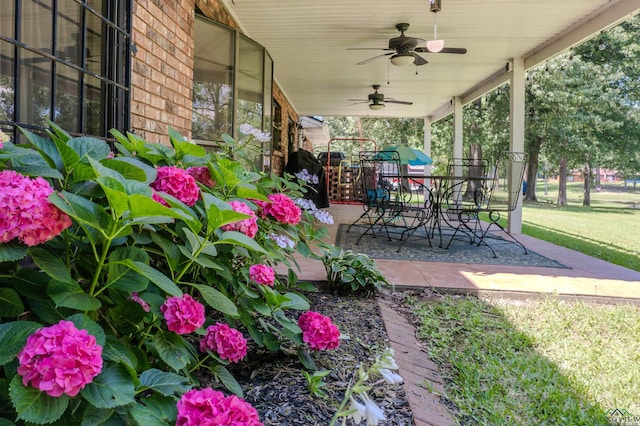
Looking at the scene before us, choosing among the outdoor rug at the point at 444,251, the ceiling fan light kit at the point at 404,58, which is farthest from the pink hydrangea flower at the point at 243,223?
the ceiling fan light kit at the point at 404,58

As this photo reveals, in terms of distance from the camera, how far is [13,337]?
0.65 m

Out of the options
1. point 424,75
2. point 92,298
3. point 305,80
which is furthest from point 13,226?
point 305,80

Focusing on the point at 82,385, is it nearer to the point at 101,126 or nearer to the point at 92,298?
the point at 92,298

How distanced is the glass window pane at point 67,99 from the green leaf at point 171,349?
55.1 inches

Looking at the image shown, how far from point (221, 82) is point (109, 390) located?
3653 mm

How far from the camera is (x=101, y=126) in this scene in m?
2.31

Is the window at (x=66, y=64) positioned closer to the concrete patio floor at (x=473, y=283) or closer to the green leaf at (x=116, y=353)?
the green leaf at (x=116, y=353)

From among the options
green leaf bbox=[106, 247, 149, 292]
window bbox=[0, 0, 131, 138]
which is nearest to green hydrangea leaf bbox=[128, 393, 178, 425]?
green leaf bbox=[106, 247, 149, 292]

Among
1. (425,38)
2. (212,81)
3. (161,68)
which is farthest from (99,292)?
(425,38)

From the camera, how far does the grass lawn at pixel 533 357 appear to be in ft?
5.00

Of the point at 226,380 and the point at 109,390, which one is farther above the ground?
the point at 109,390

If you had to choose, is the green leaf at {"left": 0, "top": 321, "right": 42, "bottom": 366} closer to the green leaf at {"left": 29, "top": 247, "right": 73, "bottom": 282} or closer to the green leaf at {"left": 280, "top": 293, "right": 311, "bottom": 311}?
the green leaf at {"left": 29, "top": 247, "right": 73, "bottom": 282}

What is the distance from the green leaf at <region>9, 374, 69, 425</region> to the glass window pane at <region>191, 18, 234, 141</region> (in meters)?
3.18

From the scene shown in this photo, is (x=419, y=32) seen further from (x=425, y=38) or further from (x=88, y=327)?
(x=88, y=327)
